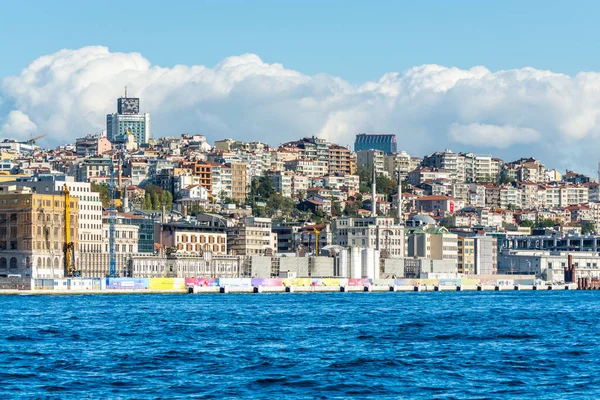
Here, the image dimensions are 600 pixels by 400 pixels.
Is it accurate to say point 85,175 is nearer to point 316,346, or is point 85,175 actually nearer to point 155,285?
point 155,285

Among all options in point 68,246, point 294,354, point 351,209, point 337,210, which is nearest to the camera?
point 294,354

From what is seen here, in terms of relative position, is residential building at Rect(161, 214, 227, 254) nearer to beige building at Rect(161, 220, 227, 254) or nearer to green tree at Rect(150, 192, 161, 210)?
beige building at Rect(161, 220, 227, 254)

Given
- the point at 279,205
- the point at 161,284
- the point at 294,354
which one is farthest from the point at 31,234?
the point at 294,354

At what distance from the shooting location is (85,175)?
176 metres

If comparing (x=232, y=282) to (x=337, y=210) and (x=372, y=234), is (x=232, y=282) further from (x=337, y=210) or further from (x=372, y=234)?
(x=337, y=210)

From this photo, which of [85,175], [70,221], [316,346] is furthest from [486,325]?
[85,175]

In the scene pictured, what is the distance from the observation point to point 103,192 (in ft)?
532

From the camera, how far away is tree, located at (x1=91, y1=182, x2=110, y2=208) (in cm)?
15875

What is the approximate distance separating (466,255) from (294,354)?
383 ft

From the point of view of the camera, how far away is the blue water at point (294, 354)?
37375mm

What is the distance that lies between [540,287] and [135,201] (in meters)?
47.8

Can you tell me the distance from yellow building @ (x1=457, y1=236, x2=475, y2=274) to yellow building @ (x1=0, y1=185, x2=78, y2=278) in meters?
53.0

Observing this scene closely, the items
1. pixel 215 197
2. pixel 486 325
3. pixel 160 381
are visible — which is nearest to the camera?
pixel 160 381

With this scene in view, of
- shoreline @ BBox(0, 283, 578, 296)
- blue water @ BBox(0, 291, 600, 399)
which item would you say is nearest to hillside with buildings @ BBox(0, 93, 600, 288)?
shoreline @ BBox(0, 283, 578, 296)
